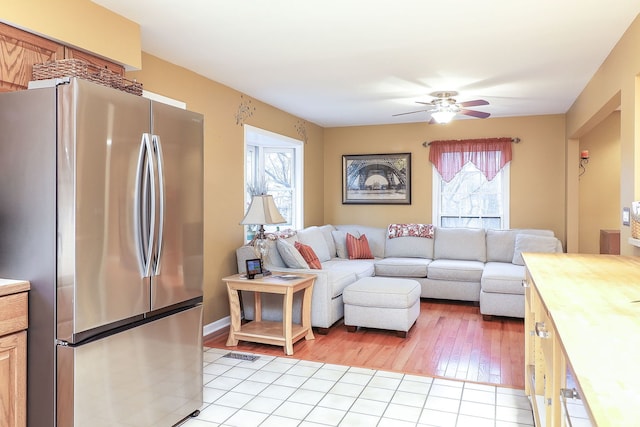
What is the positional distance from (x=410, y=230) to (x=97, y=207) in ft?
16.1

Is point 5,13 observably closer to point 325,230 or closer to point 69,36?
point 69,36

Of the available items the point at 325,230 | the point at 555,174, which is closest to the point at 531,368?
the point at 325,230

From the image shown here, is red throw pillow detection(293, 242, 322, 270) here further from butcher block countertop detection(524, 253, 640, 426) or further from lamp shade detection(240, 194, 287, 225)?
butcher block countertop detection(524, 253, 640, 426)

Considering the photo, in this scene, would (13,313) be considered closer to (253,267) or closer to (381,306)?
(253,267)

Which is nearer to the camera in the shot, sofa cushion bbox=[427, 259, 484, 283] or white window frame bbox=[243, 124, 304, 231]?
sofa cushion bbox=[427, 259, 484, 283]

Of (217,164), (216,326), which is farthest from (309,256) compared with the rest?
(217,164)

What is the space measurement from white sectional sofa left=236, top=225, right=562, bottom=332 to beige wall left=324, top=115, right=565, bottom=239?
1.34 feet

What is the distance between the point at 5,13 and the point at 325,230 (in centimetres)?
449

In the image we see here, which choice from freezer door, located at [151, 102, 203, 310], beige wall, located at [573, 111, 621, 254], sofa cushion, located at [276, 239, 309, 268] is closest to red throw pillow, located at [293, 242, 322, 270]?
sofa cushion, located at [276, 239, 309, 268]

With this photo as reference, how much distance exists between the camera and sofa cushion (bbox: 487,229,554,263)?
5879mm

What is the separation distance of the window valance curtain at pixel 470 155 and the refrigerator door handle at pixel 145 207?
4968mm

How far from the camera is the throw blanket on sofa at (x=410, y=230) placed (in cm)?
631

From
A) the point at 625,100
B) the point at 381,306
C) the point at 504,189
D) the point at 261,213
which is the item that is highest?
the point at 625,100

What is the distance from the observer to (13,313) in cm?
193
